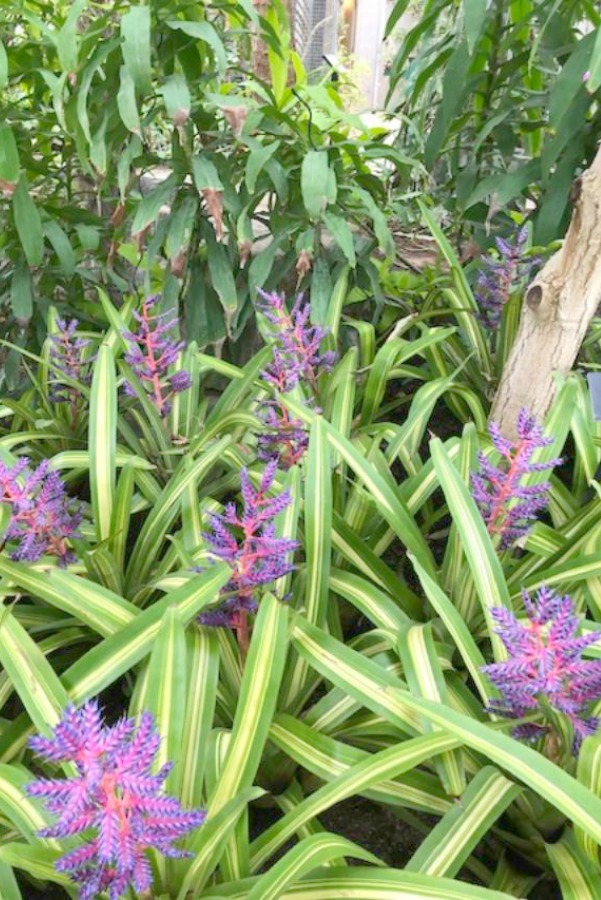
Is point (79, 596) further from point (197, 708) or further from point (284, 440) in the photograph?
point (284, 440)

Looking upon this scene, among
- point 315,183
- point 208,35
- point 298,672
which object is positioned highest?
point 208,35

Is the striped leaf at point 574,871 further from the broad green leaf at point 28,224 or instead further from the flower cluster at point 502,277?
the broad green leaf at point 28,224

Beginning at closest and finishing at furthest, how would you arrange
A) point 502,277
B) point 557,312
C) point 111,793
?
point 111,793
point 557,312
point 502,277

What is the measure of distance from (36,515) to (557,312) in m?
0.84

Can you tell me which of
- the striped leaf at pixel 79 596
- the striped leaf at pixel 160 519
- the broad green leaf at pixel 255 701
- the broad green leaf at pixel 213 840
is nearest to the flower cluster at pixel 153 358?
the striped leaf at pixel 160 519

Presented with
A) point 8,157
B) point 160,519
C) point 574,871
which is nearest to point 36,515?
point 160,519

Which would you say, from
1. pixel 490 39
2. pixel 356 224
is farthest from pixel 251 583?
pixel 490 39

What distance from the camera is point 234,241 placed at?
155cm

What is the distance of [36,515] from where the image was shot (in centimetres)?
83

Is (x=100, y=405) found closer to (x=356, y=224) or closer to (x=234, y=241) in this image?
(x=234, y=241)

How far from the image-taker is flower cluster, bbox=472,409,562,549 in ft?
2.47

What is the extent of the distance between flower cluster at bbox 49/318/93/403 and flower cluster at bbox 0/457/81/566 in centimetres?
40

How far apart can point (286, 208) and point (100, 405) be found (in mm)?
716

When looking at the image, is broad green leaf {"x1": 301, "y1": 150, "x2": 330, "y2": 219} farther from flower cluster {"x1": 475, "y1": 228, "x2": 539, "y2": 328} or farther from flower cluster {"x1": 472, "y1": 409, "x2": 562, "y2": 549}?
flower cluster {"x1": 472, "y1": 409, "x2": 562, "y2": 549}
